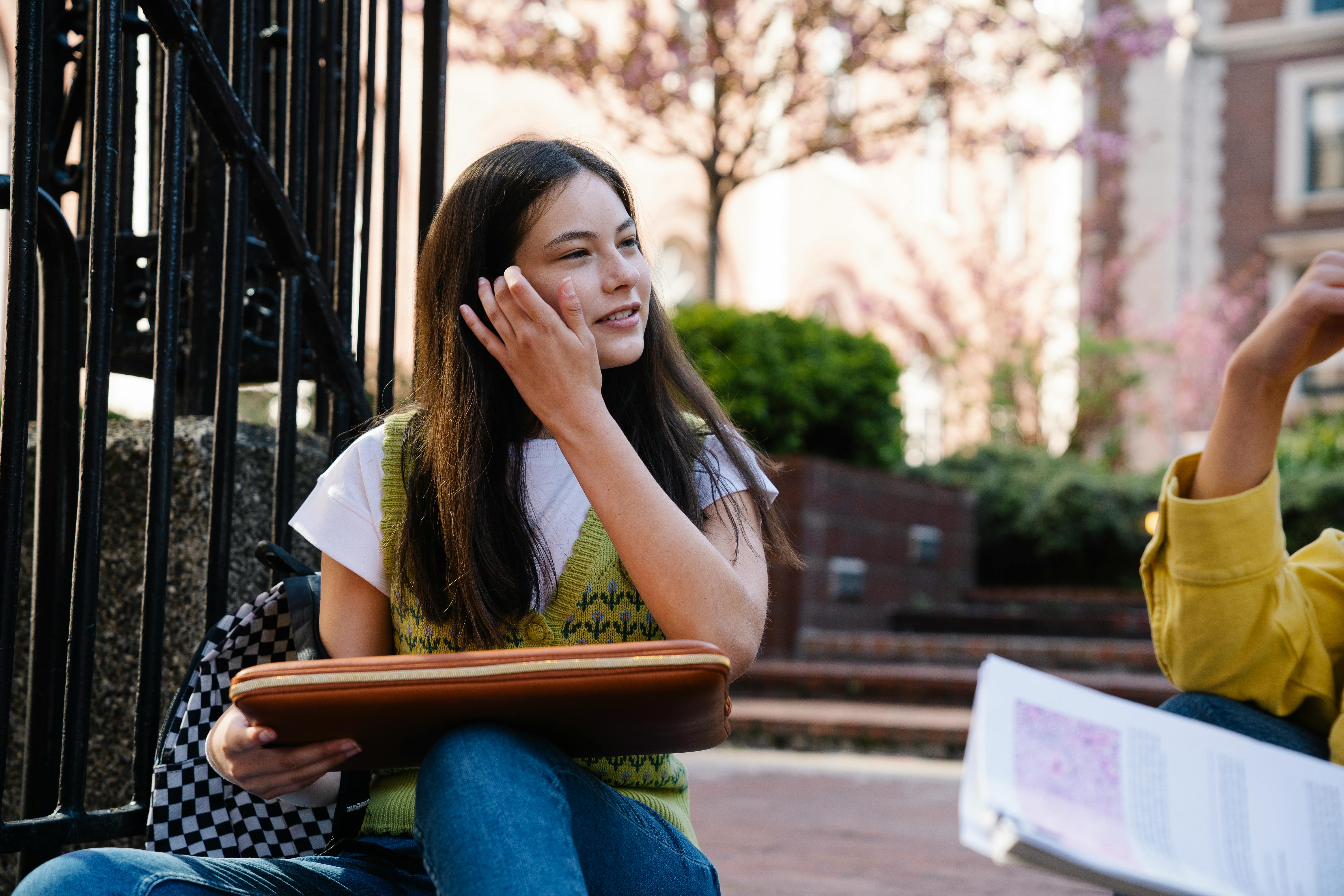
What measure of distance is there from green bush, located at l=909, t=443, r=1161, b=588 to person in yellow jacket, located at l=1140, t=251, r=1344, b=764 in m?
7.54

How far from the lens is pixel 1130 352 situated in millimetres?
12359

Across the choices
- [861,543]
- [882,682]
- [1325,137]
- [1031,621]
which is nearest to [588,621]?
[882,682]

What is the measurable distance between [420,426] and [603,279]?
1.07 feet

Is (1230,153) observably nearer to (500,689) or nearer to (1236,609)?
(1236,609)

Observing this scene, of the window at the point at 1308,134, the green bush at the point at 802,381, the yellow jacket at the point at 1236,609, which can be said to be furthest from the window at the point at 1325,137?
the yellow jacket at the point at 1236,609

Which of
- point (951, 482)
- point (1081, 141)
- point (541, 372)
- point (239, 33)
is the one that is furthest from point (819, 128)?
point (541, 372)

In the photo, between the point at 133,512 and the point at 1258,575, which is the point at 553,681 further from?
the point at 133,512

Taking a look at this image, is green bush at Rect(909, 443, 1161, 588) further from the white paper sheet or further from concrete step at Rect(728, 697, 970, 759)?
the white paper sheet

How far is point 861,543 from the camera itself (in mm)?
7570

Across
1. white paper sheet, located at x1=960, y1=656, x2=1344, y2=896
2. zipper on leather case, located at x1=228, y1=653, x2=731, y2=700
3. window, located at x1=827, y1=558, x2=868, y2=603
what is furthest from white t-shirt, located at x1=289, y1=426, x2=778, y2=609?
window, located at x1=827, y1=558, x2=868, y2=603

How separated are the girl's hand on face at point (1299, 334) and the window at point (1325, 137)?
2026 centimetres

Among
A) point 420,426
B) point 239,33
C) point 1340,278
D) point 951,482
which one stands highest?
point 239,33

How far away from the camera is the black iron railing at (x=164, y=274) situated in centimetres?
178

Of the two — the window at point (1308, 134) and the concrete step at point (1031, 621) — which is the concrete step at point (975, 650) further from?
the window at point (1308, 134)
